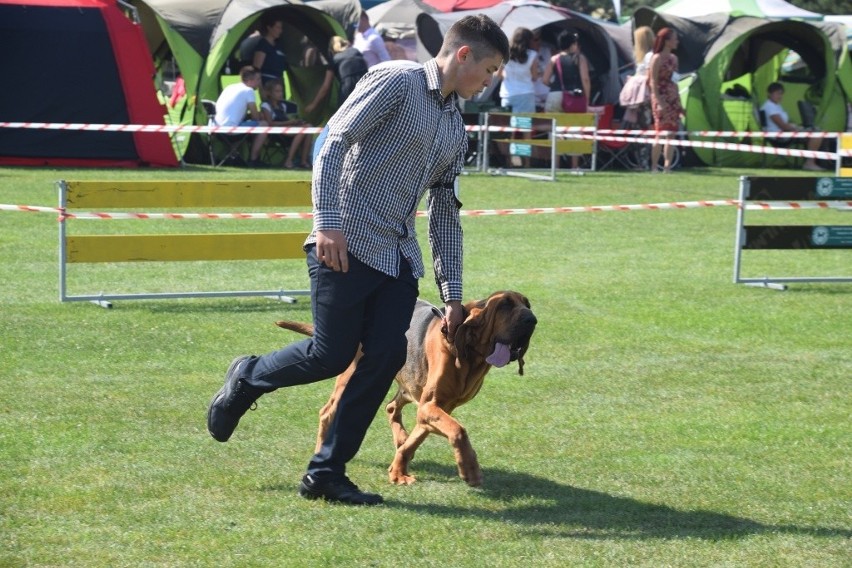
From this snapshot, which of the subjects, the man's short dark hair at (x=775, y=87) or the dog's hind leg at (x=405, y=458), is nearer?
Answer: the dog's hind leg at (x=405, y=458)

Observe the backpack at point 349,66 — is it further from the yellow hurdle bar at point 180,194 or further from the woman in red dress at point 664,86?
the yellow hurdle bar at point 180,194

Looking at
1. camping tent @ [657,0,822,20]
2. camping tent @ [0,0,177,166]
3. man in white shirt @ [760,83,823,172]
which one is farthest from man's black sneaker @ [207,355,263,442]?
camping tent @ [657,0,822,20]

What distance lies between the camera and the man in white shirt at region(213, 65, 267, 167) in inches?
704

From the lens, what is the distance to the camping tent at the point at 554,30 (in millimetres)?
21219

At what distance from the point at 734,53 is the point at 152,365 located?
16.8m

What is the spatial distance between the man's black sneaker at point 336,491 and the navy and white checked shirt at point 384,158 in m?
0.79

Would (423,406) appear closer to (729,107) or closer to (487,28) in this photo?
(487,28)

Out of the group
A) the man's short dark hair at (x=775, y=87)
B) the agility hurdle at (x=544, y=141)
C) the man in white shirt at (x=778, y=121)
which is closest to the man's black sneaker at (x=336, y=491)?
the agility hurdle at (x=544, y=141)

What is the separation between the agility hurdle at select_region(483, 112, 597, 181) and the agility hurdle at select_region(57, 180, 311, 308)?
9.48 m

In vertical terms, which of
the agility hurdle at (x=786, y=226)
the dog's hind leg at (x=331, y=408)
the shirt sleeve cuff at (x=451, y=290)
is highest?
the shirt sleeve cuff at (x=451, y=290)

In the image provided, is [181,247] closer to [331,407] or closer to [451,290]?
[331,407]

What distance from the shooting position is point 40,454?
5.13 meters

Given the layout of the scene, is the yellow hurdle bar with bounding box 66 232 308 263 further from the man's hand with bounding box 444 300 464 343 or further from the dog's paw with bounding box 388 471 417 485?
the man's hand with bounding box 444 300 464 343

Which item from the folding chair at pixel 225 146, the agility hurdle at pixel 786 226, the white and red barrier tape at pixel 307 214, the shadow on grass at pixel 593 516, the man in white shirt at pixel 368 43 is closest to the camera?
the shadow on grass at pixel 593 516
